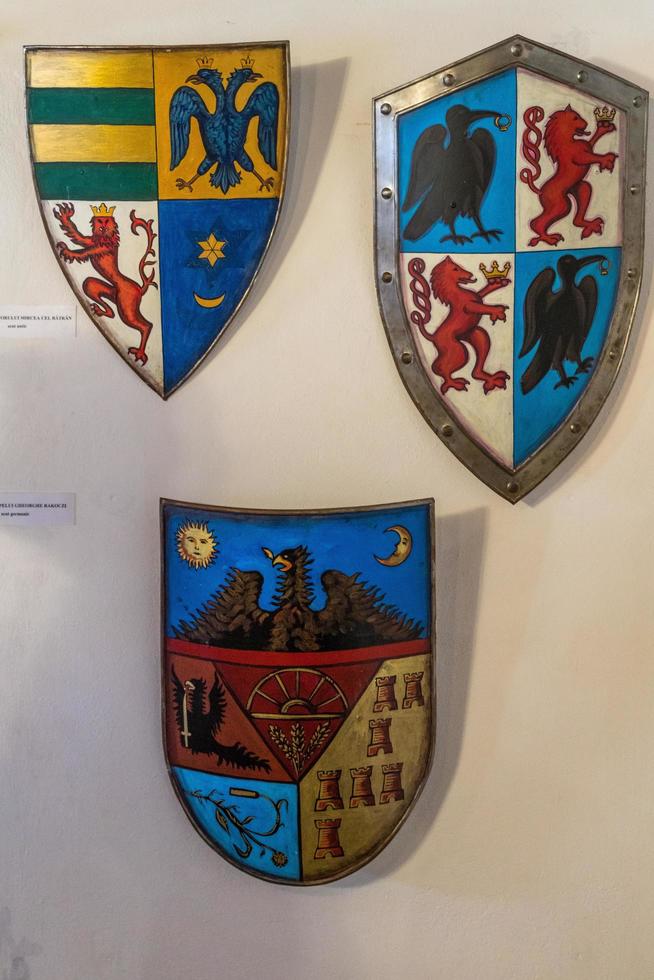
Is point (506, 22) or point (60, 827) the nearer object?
point (506, 22)

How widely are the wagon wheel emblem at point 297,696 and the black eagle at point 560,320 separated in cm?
57

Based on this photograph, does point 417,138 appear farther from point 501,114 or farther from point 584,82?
point 584,82

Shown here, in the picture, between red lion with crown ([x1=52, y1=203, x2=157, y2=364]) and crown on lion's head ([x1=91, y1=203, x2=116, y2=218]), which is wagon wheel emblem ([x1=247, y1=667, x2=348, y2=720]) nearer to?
red lion with crown ([x1=52, y1=203, x2=157, y2=364])

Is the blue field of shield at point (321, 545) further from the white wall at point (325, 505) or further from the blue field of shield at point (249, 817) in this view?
the blue field of shield at point (249, 817)

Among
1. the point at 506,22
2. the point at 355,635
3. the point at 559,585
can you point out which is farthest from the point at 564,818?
the point at 506,22

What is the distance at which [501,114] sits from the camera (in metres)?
1.31

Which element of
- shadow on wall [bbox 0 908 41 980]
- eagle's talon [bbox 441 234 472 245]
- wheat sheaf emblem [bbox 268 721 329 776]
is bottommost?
shadow on wall [bbox 0 908 41 980]

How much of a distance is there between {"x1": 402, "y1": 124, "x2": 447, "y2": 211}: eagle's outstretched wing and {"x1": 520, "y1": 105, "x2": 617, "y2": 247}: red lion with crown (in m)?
0.13

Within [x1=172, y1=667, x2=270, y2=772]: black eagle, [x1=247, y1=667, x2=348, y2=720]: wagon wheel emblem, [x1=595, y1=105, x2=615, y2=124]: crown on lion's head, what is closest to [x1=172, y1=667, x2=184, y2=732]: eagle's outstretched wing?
[x1=172, y1=667, x2=270, y2=772]: black eagle

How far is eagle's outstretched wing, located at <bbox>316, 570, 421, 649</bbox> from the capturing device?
4.38 ft

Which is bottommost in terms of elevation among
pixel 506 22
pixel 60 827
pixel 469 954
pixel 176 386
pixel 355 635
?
pixel 469 954

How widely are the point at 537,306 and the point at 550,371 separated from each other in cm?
10

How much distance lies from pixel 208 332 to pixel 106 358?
0.18m

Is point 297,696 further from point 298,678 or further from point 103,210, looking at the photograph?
point 103,210
